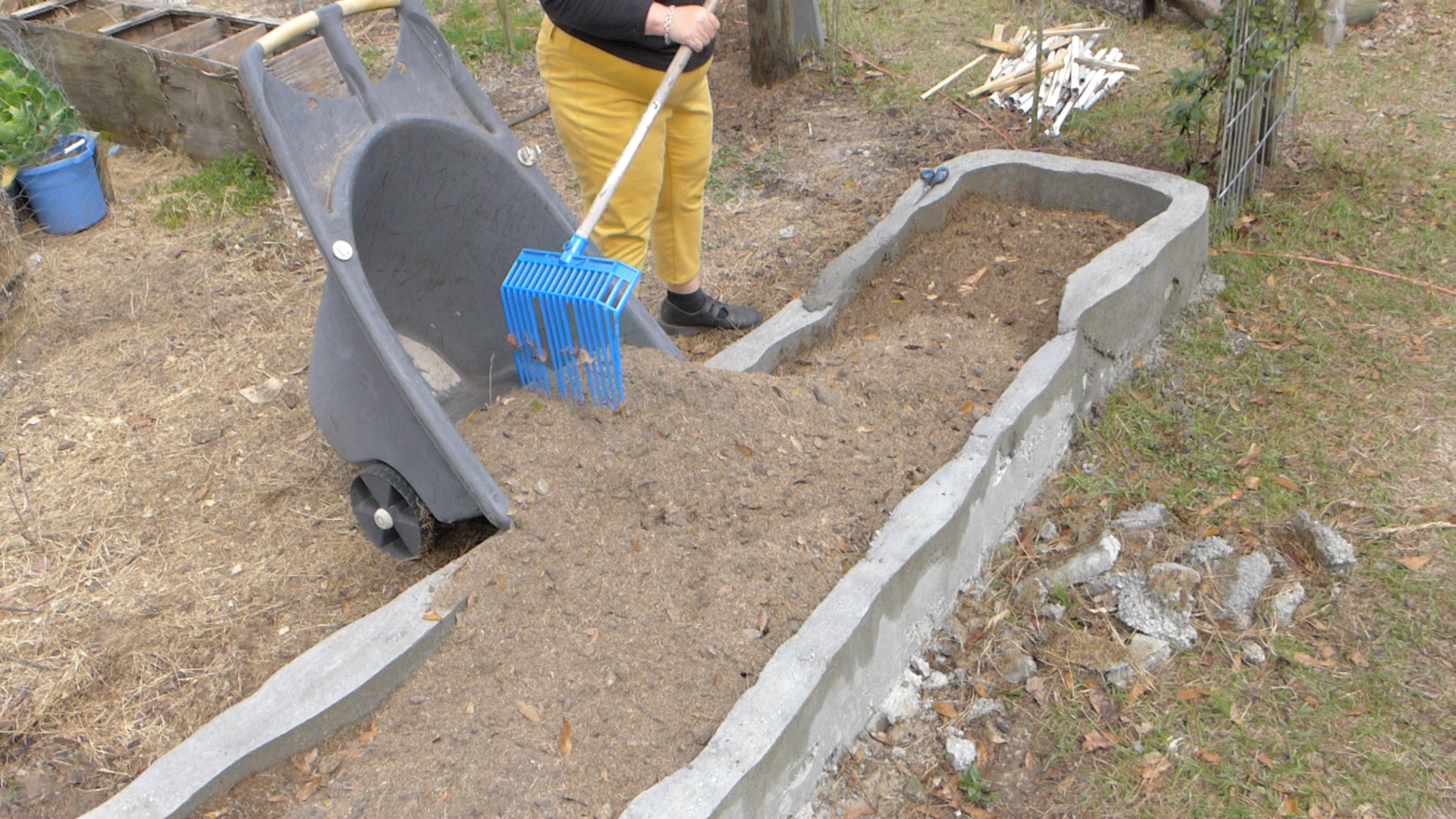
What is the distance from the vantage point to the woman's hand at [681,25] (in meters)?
3.18

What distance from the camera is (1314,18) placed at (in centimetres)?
433

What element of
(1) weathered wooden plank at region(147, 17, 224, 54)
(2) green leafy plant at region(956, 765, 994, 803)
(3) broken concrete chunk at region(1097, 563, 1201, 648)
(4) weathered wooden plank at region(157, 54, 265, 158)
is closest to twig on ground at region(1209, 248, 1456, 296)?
(3) broken concrete chunk at region(1097, 563, 1201, 648)

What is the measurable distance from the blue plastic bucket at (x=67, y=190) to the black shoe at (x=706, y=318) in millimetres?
3016

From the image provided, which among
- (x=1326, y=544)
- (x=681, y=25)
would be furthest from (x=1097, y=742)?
(x=681, y=25)

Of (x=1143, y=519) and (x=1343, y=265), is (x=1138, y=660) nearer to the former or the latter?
(x=1143, y=519)

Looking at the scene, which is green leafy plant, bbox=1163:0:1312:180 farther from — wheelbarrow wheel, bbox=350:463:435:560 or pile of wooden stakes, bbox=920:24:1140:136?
wheelbarrow wheel, bbox=350:463:435:560

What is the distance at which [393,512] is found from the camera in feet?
9.58

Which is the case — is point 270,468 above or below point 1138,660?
above

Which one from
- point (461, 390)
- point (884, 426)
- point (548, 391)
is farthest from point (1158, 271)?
point (461, 390)

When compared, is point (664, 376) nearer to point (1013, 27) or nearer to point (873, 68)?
point (873, 68)

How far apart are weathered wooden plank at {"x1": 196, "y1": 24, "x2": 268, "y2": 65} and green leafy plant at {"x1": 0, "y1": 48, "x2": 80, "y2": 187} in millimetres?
717

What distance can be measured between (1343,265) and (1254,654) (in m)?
2.08

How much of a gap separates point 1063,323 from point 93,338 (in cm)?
373

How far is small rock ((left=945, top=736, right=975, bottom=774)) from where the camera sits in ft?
8.52
